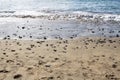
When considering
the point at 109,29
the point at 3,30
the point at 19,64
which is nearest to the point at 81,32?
the point at 109,29

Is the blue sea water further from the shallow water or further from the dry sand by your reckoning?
the dry sand

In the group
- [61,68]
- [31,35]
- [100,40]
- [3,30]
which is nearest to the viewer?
[61,68]

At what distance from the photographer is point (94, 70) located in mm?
10219

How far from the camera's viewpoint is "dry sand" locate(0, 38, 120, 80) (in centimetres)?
968

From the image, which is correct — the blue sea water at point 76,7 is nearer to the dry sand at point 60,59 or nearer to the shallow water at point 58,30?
the shallow water at point 58,30

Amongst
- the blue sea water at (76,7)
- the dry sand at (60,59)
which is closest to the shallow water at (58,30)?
the dry sand at (60,59)

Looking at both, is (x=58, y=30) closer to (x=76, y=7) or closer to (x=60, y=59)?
(x=60, y=59)

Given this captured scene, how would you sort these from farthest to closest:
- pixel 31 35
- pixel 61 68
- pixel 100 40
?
1. pixel 31 35
2. pixel 100 40
3. pixel 61 68

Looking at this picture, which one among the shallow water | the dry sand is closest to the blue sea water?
the shallow water

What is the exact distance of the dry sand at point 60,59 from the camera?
31.8 ft

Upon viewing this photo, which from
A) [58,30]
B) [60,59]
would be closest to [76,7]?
[58,30]

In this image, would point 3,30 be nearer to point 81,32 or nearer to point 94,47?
point 81,32

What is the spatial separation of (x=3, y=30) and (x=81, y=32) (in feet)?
17.5

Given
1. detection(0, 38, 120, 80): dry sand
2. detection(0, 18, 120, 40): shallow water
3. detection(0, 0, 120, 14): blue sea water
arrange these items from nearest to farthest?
detection(0, 38, 120, 80): dry sand, detection(0, 18, 120, 40): shallow water, detection(0, 0, 120, 14): blue sea water
